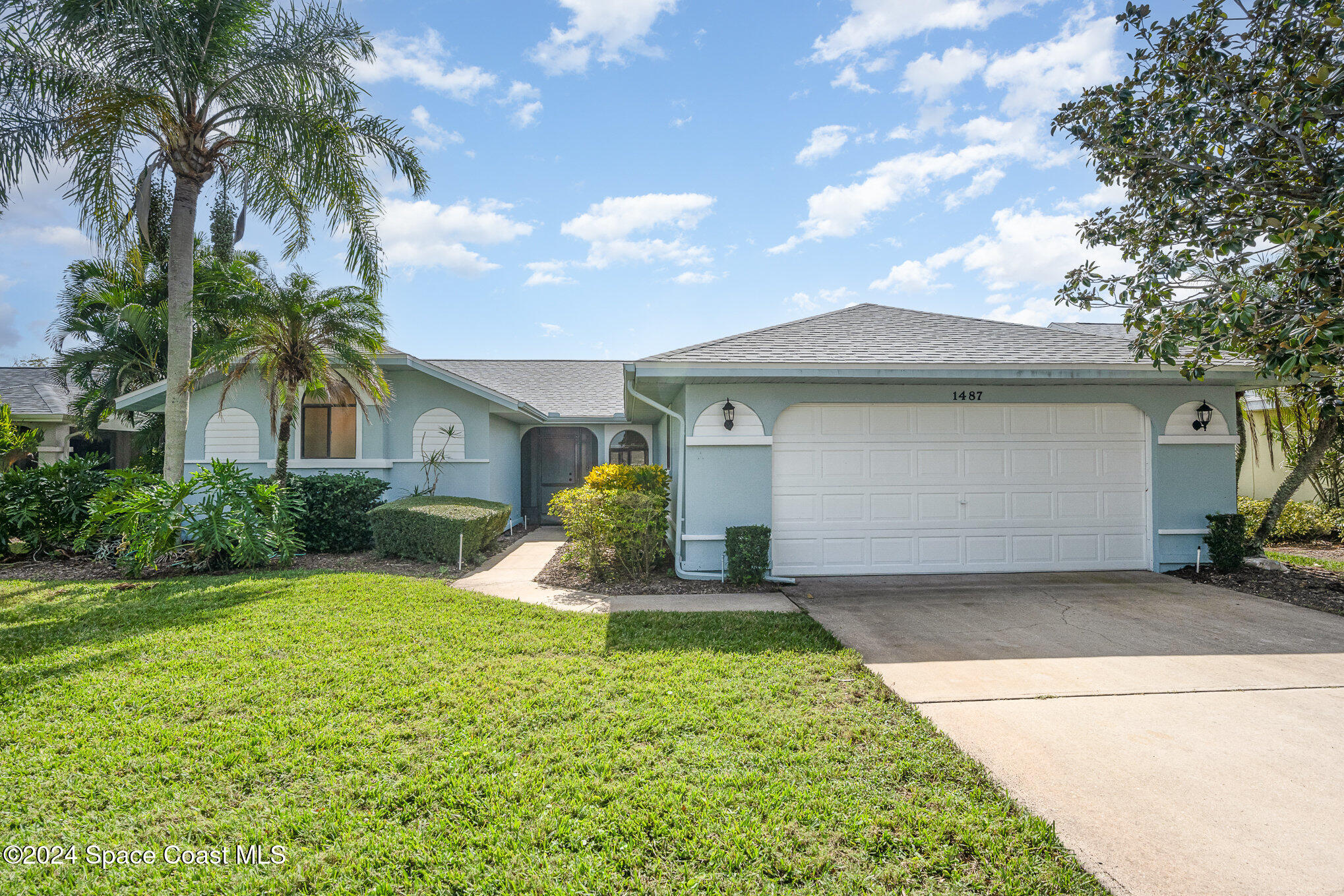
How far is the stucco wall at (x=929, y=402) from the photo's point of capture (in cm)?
796

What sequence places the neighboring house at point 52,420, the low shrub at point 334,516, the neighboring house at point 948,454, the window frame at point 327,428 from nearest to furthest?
the neighboring house at point 948,454 < the low shrub at point 334,516 < the window frame at point 327,428 < the neighboring house at point 52,420

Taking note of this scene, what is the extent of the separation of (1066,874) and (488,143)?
1096 centimetres

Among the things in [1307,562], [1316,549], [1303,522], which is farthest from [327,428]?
[1303,522]

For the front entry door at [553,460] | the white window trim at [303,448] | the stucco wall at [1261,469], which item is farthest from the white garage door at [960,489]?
the front entry door at [553,460]

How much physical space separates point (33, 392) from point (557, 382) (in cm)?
→ 1425

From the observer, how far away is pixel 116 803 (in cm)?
290

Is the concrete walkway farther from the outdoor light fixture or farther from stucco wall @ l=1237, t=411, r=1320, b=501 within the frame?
stucco wall @ l=1237, t=411, r=1320, b=501

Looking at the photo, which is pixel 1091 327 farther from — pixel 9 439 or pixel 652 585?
pixel 9 439

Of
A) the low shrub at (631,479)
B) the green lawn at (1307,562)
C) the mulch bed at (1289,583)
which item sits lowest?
the mulch bed at (1289,583)

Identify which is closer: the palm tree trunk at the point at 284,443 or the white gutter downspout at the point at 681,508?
the white gutter downspout at the point at 681,508

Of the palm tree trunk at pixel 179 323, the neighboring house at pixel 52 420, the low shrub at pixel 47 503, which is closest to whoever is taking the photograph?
the low shrub at pixel 47 503

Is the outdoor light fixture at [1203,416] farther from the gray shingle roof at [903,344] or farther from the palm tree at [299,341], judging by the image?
the palm tree at [299,341]

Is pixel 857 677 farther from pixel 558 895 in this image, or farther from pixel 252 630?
pixel 252 630

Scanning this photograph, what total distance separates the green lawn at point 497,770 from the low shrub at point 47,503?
537cm
